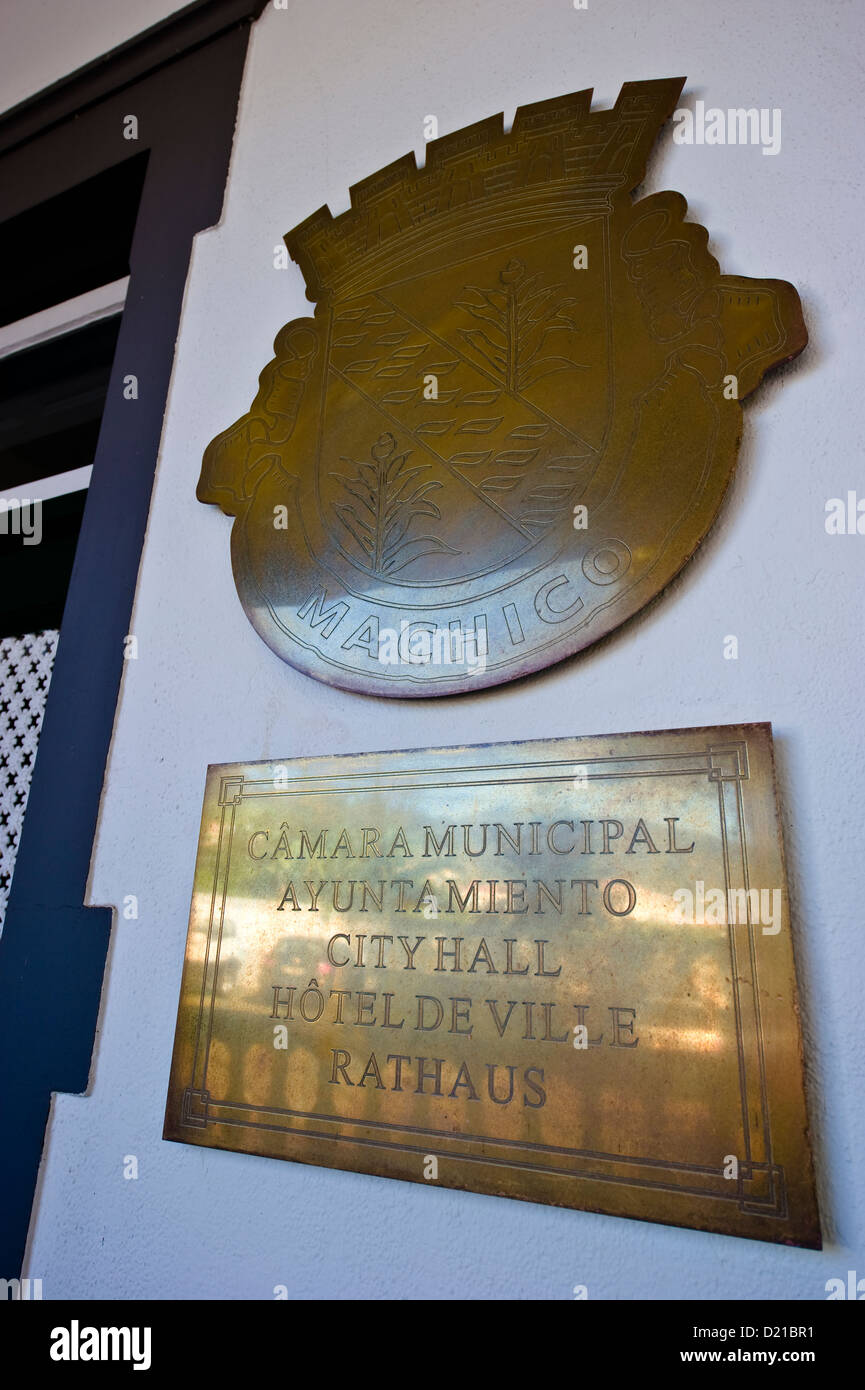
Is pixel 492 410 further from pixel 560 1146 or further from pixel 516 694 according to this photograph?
pixel 560 1146

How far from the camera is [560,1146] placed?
0.86 m

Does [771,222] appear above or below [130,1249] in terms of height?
above

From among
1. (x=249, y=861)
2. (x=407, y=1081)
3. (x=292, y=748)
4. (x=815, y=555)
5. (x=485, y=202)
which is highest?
(x=485, y=202)

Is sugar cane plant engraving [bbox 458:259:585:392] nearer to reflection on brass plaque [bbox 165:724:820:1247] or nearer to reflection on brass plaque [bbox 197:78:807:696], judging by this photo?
reflection on brass plaque [bbox 197:78:807:696]

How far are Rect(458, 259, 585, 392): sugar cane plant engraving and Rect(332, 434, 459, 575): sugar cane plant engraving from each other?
0.20 metres

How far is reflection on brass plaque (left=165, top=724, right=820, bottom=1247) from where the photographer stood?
0.81 m

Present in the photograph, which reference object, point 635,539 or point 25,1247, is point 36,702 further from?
point 635,539

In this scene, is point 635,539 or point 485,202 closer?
point 635,539

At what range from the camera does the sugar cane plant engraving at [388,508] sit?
1207 mm
